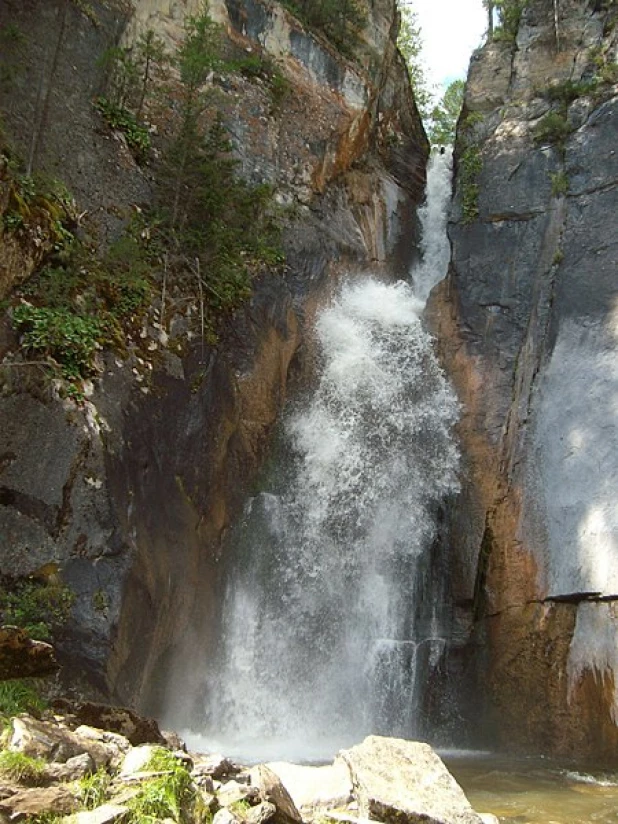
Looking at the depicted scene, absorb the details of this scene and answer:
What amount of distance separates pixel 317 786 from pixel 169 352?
22.2 feet

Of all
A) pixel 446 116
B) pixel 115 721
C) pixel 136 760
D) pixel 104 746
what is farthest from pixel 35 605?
pixel 446 116

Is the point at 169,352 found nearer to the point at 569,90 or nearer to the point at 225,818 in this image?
the point at 225,818

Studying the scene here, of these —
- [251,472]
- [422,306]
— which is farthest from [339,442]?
[422,306]

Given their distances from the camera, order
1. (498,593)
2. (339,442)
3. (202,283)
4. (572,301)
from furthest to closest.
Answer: (572,301), (339,442), (202,283), (498,593)

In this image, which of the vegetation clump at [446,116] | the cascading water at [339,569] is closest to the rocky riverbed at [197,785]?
the cascading water at [339,569]

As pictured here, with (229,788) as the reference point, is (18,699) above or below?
above

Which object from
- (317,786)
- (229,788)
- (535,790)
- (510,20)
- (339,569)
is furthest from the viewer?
(510,20)

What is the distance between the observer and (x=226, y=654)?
939 centimetres

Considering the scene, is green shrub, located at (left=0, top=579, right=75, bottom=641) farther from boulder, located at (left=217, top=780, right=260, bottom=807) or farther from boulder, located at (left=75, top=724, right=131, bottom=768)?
boulder, located at (left=217, top=780, right=260, bottom=807)

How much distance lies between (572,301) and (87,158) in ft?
29.5

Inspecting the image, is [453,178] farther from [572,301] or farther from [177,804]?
[177,804]

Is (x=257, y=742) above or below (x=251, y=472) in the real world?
below

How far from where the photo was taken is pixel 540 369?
12.7m

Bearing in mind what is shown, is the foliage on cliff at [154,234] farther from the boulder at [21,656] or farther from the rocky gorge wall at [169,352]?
the boulder at [21,656]
